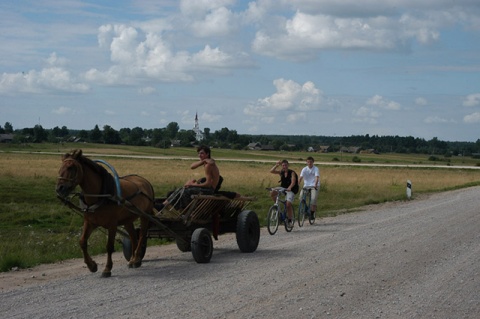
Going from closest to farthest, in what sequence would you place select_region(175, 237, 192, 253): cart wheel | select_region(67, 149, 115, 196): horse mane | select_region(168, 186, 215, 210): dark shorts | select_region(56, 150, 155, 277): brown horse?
select_region(56, 150, 155, 277): brown horse → select_region(67, 149, 115, 196): horse mane → select_region(168, 186, 215, 210): dark shorts → select_region(175, 237, 192, 253): cart wheel

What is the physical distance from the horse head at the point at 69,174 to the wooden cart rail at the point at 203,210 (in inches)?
81.2

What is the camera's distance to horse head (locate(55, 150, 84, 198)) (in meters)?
10.7

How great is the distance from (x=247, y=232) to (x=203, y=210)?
127 centimetres

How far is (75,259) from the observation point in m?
14.0

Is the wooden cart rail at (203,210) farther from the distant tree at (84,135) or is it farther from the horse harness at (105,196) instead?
the distant tree at (84,135)

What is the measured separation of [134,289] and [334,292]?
2.77 meters

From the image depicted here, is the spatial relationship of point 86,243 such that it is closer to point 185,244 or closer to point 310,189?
point 185,244

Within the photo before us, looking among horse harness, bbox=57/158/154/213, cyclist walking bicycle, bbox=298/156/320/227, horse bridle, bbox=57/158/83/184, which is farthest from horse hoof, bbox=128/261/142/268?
cyclist walking bicycle, bbox=298/156/320/227

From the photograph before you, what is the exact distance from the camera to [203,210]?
13312 millimetres

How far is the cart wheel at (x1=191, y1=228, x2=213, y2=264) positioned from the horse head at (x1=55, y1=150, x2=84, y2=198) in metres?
2.49

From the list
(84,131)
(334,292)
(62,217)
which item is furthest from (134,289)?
(84,131)

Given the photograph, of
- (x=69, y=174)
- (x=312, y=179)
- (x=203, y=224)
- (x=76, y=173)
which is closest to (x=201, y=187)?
(x=203, y=224)

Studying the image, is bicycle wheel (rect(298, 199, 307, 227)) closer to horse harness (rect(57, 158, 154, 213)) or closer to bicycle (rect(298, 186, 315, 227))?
bicycle (rect(298, 186, 315, 227))

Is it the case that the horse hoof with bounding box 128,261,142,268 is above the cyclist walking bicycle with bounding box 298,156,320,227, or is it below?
below
